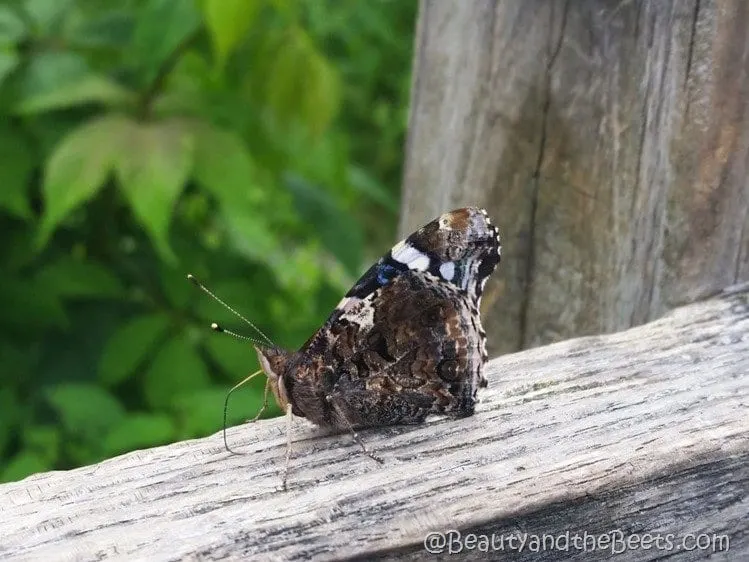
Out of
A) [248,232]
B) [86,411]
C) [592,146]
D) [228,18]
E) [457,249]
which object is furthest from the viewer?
[248,232]

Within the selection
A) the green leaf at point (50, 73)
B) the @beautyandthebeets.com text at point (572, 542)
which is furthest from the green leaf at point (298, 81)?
the @beautyandthebeets.com text at point (572, 542)

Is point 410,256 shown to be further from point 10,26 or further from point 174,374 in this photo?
point 10,26

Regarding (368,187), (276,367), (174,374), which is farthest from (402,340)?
(368,187)

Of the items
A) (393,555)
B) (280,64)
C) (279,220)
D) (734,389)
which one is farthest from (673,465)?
(279,220)

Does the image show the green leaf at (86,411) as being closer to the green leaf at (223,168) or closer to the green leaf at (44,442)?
the green leaf at (44,442)

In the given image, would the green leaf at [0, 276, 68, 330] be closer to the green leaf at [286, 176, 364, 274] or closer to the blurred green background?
the blurred green background

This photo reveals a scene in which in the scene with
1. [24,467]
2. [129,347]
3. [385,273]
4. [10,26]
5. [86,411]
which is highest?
[10,26]

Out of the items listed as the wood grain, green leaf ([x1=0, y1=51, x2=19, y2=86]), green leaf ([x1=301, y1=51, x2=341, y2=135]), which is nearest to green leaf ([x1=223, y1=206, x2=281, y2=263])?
green leaf ([x1=301, y1=51, x2=341, y2=135])
